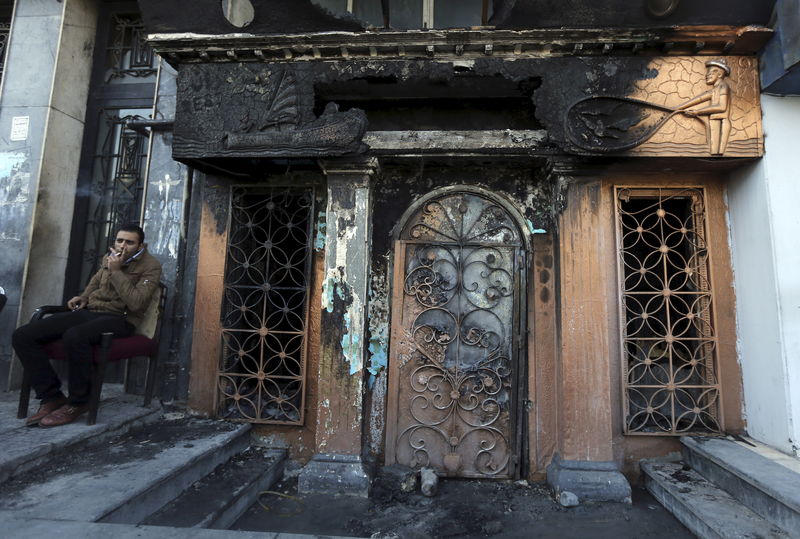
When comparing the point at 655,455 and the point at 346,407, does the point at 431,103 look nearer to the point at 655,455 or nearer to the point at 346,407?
the point at 346,407

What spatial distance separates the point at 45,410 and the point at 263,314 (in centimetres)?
191

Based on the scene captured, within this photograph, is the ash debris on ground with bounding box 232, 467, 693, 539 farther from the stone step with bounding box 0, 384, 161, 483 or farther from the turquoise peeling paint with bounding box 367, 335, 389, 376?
the stone step with bounding box 0, 384, 161, 483

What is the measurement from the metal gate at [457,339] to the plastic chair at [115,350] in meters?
2.37

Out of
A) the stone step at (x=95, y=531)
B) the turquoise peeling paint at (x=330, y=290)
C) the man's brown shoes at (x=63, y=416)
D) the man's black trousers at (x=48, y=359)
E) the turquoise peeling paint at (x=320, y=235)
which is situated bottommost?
the stone step at (x=95, y=531)

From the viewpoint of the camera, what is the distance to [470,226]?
455 centimetres

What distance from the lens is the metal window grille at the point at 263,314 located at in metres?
4.53

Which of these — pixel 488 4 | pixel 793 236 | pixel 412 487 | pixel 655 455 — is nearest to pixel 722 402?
pixel 655 455

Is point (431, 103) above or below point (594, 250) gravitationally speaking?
above

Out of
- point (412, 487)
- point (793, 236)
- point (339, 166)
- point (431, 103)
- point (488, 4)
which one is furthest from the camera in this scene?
point (488, 4)

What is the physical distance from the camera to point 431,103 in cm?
480

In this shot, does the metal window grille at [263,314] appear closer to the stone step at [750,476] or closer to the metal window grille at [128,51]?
the metal window grille at [128,51]

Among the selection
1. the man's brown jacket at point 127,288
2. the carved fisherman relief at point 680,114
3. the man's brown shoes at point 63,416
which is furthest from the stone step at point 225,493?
the carved fisherman relief at point 680,114

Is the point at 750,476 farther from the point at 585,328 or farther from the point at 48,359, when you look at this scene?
the point at 48,359

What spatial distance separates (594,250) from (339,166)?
2.48 m
